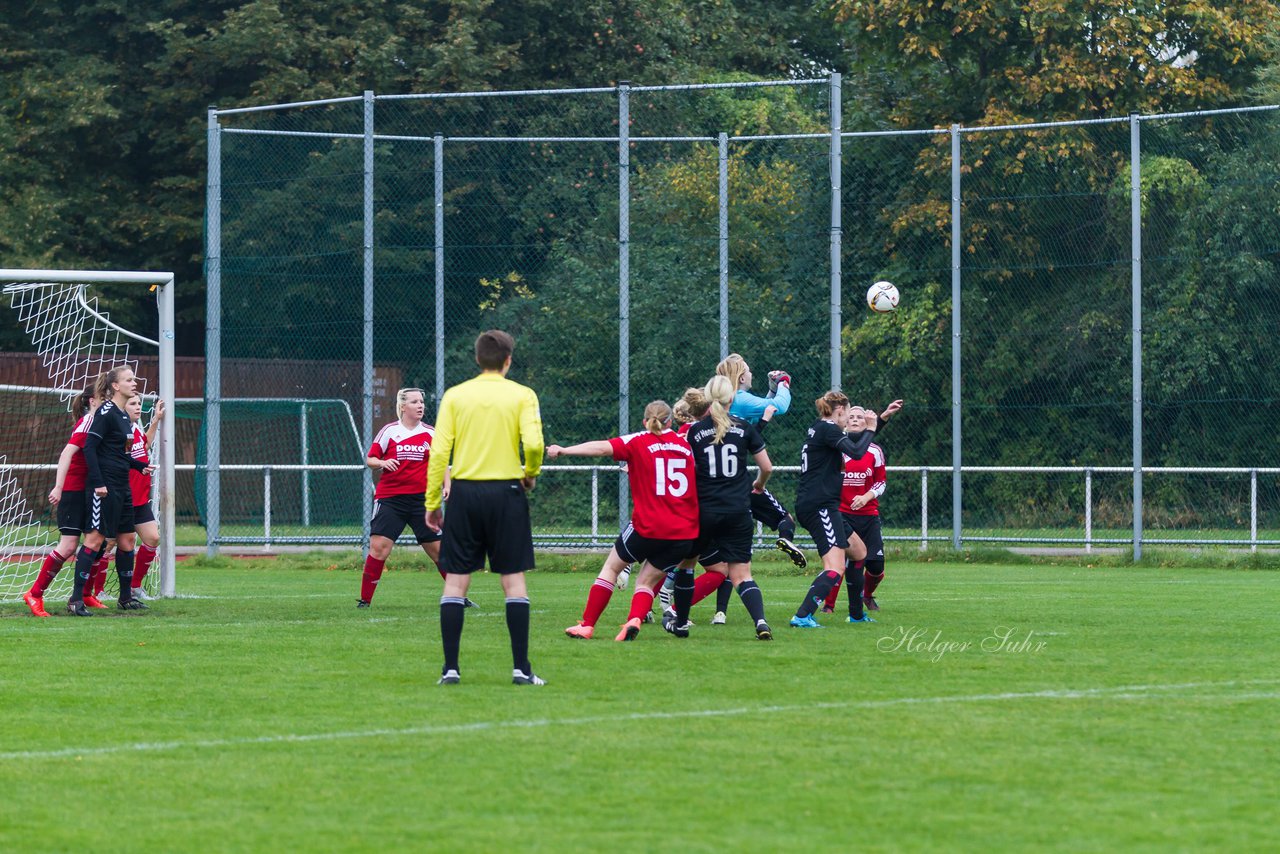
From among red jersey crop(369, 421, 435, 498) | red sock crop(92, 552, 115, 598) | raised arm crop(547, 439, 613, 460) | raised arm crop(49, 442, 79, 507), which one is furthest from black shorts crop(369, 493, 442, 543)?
raised arm crop(547, 439, 613, 460)

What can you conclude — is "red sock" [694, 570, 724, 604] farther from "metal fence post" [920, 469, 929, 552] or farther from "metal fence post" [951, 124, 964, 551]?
"metal fence post" [920, 469, 929, 552]

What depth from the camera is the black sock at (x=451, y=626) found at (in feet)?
30.9

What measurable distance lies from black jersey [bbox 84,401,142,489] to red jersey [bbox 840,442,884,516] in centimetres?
565

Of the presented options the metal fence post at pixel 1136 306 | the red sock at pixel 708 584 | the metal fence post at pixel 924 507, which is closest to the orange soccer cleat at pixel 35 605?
the red sock at pixel 708 584

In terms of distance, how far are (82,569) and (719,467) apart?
5.45 meters

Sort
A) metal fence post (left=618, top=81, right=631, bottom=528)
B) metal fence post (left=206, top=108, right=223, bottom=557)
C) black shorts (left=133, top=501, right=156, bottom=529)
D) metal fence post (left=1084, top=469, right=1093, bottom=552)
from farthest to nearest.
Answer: metal fence post (left=1084, top=469, right=1093, bottom=552) → metal fence post (left=206, top=108, right=223, bottom=557) → metal fence post (left=618, top=81, right=631, bottom=528) → black shorts (left=133, top=501, right=156, bottom=529)

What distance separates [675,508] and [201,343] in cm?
2750

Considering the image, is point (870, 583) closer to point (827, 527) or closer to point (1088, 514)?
point (827, 527)

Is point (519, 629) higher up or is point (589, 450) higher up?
point (589, 450)

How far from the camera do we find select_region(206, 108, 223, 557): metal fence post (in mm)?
21578

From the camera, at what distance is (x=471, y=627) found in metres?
12.9

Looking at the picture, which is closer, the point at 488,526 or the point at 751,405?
the point at 488,526

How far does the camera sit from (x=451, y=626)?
9445 mm

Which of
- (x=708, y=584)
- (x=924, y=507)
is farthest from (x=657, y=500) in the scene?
(x=924, y=507)
